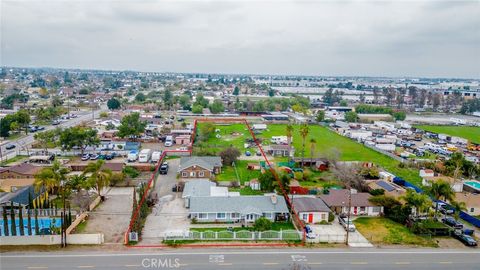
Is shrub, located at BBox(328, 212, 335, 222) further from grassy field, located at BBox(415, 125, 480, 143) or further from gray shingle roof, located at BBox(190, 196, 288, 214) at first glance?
grassy field, located at BBox(415, 125, 480, 143)

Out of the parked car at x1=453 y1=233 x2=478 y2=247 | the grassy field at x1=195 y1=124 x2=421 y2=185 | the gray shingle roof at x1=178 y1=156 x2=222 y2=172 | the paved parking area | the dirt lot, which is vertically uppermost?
the gray shingle roof at x1=178 y1=156 x2=222 y2=172

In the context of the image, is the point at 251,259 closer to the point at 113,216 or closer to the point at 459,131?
the point at 113,216

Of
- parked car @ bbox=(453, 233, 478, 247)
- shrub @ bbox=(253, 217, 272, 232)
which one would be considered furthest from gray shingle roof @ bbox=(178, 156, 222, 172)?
parked car @ bbox=(453, 233, 478, 247)

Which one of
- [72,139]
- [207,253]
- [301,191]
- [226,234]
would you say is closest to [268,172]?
[301,191]

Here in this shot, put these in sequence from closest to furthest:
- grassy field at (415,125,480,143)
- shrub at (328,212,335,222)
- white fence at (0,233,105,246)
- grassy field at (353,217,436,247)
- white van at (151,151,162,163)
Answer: white fence at (0,233,105,246)
grassy field at (353,217,436,247)
shrub at (328,212,335,222)
white van at (151,151,162,163)
grassy field at (415,125,480,143)

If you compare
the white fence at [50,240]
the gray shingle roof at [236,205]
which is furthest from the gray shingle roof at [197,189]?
the white fence at [50,240]
